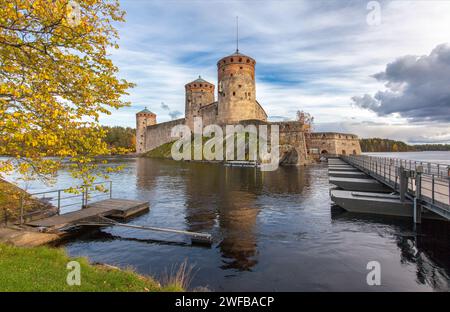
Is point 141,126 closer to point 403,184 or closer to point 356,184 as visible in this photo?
point 356,184

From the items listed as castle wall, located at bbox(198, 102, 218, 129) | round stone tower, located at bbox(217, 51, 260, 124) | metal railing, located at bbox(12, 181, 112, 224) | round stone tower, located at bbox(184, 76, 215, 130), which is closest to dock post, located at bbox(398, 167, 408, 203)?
metal railing, located at bbox(12, 181, 112, 224)

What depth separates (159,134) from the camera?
92.3m

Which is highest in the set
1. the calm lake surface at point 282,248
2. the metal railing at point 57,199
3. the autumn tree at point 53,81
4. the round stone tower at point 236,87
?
the round stone tower at point 236,87

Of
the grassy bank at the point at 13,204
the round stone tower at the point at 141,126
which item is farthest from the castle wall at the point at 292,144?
the round stone tower at the point at 141,126

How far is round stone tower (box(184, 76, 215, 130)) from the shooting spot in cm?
8038

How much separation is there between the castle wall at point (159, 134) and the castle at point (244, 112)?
7.54 m

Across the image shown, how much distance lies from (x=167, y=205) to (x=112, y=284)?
11.5 m

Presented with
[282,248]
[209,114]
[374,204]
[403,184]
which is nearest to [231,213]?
[282,248]

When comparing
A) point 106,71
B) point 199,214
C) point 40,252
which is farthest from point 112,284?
point 199,214

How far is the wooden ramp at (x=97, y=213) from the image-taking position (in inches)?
443

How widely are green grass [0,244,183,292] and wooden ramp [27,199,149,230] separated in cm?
432

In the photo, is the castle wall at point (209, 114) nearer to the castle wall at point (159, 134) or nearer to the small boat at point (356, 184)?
the castle wall at point (159, 134)

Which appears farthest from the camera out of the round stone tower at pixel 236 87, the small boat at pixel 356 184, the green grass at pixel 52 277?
the round stone tower at pixel 236 87

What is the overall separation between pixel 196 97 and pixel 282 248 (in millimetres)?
74418
